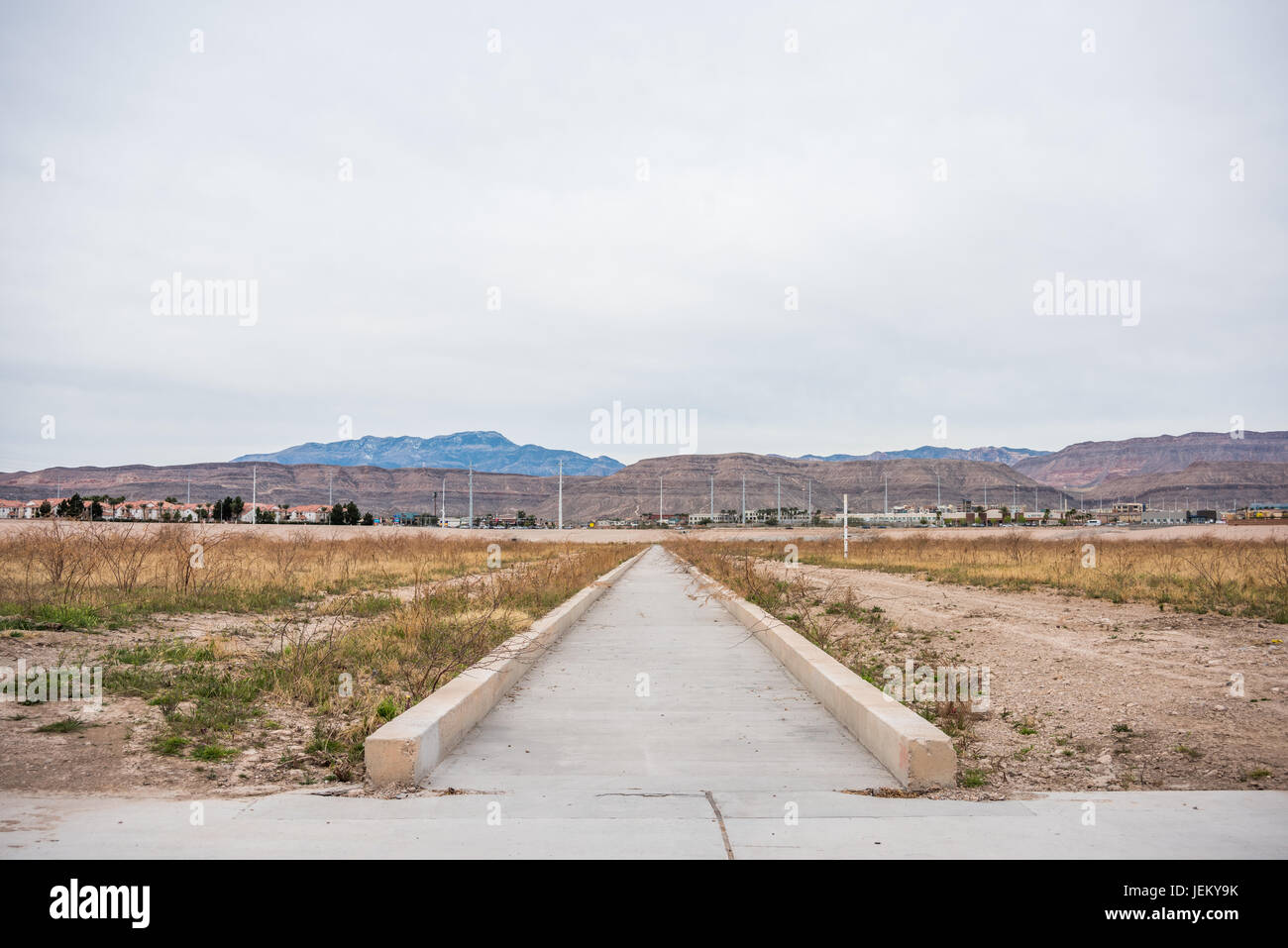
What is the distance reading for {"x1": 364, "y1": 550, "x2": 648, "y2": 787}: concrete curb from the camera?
5262mm

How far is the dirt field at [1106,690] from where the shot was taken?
5758 mm

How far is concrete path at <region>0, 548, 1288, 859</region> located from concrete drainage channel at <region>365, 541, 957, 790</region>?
0.56 feet

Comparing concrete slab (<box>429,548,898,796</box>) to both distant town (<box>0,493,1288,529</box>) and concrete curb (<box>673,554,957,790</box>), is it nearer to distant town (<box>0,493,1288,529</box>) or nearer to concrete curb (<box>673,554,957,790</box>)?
concrete curb (<box>673,554,957,790</box>)

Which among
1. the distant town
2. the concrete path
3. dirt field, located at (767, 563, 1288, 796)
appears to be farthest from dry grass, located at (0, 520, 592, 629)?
the distant town

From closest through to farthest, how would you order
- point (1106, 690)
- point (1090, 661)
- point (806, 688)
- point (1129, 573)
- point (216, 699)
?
point (216, 699) → point (1106, 690) → point (806, 688) → point (1090, 661) → point (1129, 573)

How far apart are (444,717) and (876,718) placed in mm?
3088

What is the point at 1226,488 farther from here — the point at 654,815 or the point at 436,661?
the point at 654,815

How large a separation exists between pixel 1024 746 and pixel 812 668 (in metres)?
2.34

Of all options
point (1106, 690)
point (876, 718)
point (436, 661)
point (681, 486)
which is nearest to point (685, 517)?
point (681, 486)

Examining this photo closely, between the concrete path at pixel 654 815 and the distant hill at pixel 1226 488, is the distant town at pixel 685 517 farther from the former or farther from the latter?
the concrete path at pixel 654 815

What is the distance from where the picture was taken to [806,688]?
8.63 meters

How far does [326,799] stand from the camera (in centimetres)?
493

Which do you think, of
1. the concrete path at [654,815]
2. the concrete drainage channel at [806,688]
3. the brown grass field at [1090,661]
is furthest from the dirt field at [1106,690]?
the concrete path at [654,815]

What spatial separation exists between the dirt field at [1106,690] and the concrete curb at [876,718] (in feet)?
0.79
